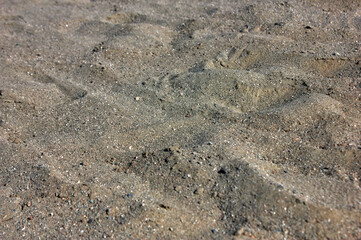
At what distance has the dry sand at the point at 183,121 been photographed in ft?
7.63

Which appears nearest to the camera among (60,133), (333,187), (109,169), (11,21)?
(333,187)

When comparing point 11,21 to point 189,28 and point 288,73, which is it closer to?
point 189,28

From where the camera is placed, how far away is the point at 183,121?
3113 millimetres

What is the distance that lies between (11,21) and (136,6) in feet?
4.85

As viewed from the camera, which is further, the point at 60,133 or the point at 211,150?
the point at 60,133

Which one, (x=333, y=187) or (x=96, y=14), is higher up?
(x=333, y=187)

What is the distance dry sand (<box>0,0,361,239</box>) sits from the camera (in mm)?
2324

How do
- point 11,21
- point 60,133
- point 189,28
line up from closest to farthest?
point 60,133 → point 189,28 → point 11,21

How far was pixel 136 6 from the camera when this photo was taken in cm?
491

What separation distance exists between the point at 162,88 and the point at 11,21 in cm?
239

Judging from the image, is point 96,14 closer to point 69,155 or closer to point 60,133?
point 60,133

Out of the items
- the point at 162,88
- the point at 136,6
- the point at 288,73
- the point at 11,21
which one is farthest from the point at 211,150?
the point at 11,21

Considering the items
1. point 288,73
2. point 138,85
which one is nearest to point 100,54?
point 138,85

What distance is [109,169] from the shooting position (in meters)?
2.71
